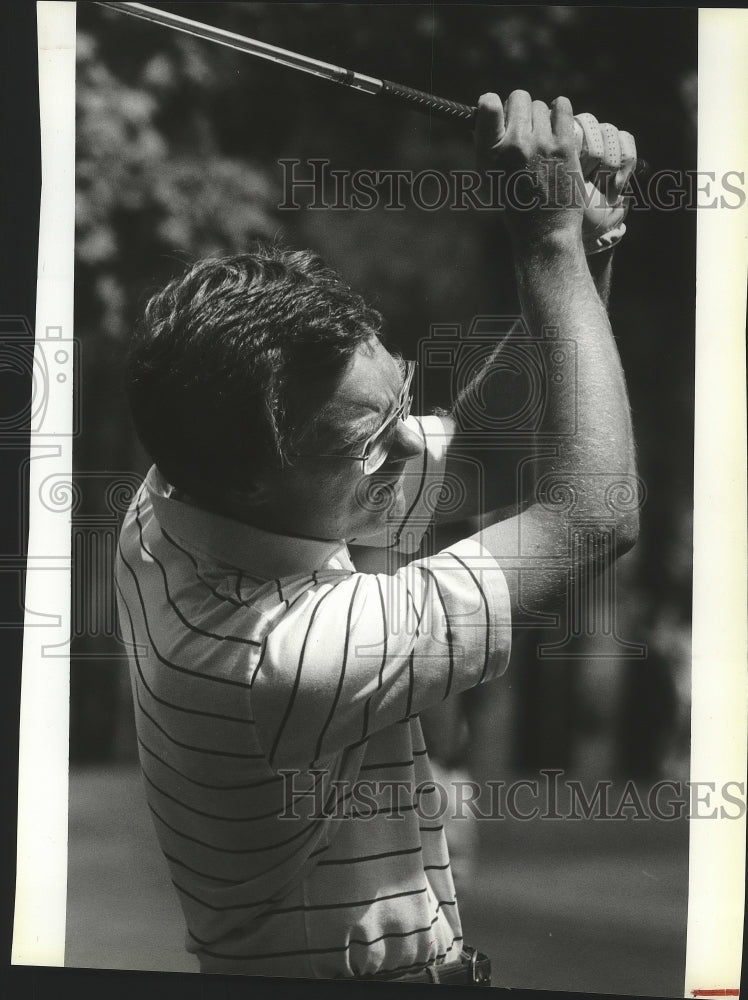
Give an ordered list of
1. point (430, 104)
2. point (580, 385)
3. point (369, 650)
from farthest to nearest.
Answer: point (430, 104) < point (580, 385) < point (369, 650)

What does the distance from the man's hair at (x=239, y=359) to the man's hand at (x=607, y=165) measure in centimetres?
58

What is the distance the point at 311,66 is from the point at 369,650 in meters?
1.36

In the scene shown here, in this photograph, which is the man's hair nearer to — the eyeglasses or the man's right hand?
the eyeglasses

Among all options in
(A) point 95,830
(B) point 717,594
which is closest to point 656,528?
(B) point 717,594

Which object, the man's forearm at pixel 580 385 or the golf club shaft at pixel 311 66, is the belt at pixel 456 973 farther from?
the golf club shaft at pixel 311 66

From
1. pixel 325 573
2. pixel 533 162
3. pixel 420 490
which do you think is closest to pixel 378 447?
pixel 420 490

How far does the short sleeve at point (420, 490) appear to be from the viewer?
2.36m

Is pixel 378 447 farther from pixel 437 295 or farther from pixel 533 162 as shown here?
pixel 533 162

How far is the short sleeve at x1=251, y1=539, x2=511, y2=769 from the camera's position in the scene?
86.0 inches

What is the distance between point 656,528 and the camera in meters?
2.38

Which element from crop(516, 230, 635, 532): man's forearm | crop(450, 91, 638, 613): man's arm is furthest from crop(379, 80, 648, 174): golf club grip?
crop(516, 230, 635, 532): man's forearm

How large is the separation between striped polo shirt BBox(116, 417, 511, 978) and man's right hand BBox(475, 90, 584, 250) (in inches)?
23.9

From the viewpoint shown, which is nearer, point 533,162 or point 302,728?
point 302,728

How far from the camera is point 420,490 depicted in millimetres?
2367
